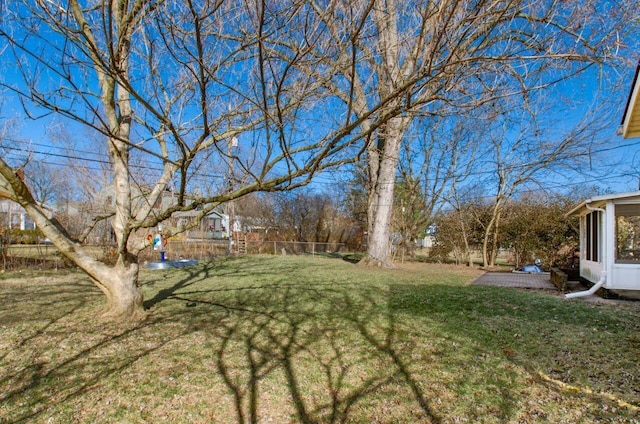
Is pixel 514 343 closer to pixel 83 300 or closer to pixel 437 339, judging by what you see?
pixel 437 339

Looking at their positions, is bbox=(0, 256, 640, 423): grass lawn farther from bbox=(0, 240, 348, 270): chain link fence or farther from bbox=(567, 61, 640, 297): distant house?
bbox=(0, 240, 348, 270): chain link fence

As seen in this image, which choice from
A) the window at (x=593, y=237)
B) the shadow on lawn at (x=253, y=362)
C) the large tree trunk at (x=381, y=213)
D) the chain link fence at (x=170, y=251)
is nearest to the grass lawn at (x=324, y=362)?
the shadow on lawn at (x=253, y=362)

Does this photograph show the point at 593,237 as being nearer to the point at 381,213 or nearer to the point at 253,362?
the point at 381,213

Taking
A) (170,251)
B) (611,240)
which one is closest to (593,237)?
(611,240)

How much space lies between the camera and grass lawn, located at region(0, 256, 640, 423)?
2.70m

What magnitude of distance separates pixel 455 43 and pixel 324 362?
118 inches

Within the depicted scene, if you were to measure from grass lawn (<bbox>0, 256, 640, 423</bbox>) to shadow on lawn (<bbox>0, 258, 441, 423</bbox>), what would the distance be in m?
0.02

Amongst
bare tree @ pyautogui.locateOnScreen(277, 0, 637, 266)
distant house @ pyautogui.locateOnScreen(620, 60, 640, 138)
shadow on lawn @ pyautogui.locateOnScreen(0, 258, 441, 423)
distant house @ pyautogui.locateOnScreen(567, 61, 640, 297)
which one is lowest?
shadow on lawn @ pyautogui.locateOnScreen(0, 258, 441, 423)

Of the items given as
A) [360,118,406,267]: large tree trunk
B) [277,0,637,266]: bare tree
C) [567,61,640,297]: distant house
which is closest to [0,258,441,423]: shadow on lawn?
[277,0,637,266]: bare tree

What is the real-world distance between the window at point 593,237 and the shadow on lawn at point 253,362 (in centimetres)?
550

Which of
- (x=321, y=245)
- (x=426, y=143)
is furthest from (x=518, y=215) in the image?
(x=321, y=245)

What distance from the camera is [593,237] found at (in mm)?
8336

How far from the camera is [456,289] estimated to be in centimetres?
762

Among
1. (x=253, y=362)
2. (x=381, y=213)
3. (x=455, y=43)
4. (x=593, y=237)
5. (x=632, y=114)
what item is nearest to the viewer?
(x=455, y=43)
